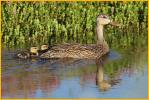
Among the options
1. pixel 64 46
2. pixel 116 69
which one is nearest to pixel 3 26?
pixel 64 46

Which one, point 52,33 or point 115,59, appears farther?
point 52,33

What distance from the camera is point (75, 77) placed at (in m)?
10.4

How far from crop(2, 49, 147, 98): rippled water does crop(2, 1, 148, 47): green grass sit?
1.30m

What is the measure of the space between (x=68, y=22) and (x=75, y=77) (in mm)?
4031

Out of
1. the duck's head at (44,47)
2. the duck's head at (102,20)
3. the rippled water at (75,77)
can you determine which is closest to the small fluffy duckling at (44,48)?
the duck's head at (44,47)

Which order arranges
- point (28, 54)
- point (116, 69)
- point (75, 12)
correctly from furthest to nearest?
point (75, 12) → point (28, 54) → point (116, 69)

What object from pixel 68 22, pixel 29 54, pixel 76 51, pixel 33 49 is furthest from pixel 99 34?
pixel 29 54

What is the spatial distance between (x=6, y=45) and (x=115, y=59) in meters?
2.09

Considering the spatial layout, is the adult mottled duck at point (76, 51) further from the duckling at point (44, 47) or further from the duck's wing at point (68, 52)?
the duckling at point (44, 47)

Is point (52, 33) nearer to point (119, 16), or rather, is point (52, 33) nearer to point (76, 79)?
point (119, 16)

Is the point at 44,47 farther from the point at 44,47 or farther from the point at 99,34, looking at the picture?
the point at 99,34

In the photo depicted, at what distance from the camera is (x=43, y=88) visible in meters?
9.94

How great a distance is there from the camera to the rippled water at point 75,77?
9.71 metres

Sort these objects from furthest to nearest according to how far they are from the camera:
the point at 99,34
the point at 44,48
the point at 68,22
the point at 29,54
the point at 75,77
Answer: the point at 68,22, the point at 99,34, the point at 44,48, the point at 29,54, the point at 75,77
